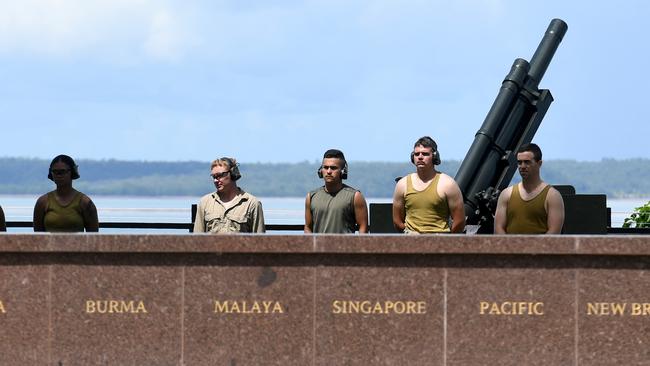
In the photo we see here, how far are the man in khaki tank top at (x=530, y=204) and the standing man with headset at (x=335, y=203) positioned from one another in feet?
3.93

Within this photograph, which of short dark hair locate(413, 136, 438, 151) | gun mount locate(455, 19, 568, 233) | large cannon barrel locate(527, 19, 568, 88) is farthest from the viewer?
large cannon barrel locate(527, 19, 568, 88)

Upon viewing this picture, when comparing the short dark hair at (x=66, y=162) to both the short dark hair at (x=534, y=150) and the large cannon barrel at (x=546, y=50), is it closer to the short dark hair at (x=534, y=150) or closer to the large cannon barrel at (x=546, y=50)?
the short dark hair at (x=534, y=150)

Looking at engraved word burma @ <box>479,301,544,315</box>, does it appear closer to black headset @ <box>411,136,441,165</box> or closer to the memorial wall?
the memorial wall

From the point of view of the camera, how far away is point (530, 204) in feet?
35.6

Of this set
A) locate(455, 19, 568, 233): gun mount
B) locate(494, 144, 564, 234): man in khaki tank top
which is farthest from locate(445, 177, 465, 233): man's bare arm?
locate(455, 19, 568, 233): gun mount

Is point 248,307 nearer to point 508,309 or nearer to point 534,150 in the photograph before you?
point 508,309

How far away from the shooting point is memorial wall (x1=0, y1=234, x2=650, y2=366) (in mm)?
10812

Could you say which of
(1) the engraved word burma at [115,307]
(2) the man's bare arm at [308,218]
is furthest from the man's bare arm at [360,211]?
(1) the engraved word burma at [115,307]

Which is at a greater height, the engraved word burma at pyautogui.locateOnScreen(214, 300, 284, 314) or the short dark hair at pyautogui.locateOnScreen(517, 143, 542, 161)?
the short dark hair at pyautogui.locateOnScreen(517, 143, 542, 161)

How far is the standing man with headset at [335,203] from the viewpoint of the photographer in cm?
1098

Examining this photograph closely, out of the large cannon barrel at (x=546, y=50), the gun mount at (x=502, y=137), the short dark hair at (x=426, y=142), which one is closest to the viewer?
the short dark hair at (x=426, y=142)

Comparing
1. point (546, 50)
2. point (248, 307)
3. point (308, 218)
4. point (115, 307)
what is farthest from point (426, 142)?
point (546, 50)

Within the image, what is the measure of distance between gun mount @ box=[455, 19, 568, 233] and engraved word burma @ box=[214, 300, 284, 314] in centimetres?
514

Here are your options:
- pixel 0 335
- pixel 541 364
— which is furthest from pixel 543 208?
pixel 0 335
